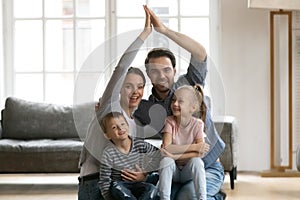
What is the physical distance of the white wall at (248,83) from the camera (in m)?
6.07

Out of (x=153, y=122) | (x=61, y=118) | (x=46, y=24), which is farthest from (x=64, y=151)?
(x=153, y=122)

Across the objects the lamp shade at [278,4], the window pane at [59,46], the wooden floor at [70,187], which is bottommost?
the wooden floor at [70,187]

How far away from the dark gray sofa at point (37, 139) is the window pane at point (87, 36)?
75 centimetres

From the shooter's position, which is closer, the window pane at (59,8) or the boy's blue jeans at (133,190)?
the boy's blue jeans at (133,190)

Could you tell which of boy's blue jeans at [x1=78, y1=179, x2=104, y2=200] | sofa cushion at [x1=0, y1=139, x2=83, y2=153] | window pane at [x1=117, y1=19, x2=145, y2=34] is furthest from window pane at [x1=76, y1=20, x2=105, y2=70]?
boy's blue jeans at [x1=78, y1=179, x2=104, y2=200]

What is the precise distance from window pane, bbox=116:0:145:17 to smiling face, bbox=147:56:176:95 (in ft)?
12.6

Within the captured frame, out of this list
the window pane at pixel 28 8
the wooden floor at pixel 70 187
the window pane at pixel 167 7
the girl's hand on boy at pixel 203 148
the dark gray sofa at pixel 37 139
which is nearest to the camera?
the girl's hand on boy at pixel 203 148

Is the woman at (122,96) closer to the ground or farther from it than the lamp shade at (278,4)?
closer to the ground

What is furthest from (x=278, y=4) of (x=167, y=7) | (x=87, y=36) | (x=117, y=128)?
(x=117, y=128)

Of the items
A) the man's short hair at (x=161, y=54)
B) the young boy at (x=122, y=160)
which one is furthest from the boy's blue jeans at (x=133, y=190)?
the man's short hair at (x=161, y=54)

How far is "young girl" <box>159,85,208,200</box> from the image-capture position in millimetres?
2396

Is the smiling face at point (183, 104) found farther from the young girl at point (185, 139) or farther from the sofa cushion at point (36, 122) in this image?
the sofa cushion at point (36, 122)

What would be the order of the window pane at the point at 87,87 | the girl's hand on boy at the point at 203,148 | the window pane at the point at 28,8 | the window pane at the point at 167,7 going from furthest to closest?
the window pane at the point at 28,8
the window pane at the point at 167,7
the girl's hand on boy at the point at 203,148
the window pane at the point at 87,87

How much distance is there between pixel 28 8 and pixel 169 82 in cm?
410
